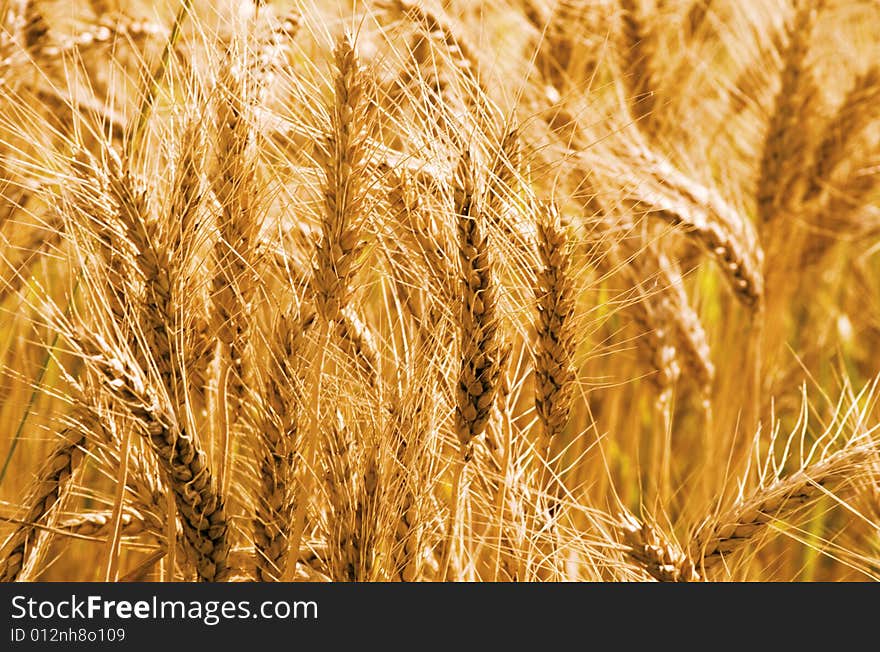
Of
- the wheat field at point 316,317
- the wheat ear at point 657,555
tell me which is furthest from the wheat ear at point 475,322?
the wheat ear at point 657,555

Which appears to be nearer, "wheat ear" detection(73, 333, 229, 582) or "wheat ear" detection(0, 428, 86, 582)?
"wheat ear" detection(73, 333, 229, 582)

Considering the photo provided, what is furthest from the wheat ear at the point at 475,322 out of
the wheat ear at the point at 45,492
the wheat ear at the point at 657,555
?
the wheat ear at the point at 45,492

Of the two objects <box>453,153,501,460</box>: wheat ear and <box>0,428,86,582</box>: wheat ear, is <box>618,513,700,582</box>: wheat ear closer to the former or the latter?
<box>453,153,501,460</box>: wheat ear

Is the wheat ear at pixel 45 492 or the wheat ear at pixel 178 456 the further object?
the wheat ear at pixel 45 492

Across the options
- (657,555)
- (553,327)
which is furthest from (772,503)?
(553,327)

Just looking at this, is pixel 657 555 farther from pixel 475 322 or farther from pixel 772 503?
pixel 475 322

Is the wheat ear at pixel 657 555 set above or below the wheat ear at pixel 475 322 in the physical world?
below

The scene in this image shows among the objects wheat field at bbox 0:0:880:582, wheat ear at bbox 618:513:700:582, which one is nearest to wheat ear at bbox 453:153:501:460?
wheat field at bbox 0:0:880:582

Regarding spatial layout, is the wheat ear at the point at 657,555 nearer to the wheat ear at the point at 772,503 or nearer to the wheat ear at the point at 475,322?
the wheat ear at the point at 772,503

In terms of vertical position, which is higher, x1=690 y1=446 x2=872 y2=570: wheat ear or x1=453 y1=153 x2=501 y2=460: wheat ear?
x1=453 y1=153 x2=501 y2=460: wheat ear

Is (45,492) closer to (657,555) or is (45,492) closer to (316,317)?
(316,317)

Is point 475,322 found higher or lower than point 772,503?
higher

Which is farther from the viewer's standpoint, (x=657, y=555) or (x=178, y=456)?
(x=657, y=555)

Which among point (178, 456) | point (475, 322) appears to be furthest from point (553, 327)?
point (178, 456)
